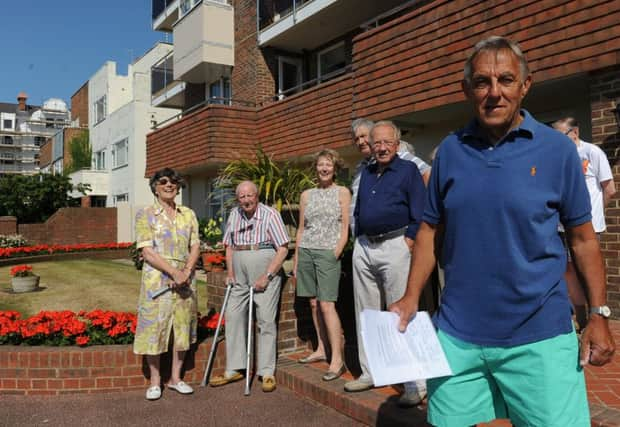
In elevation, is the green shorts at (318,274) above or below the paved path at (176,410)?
above

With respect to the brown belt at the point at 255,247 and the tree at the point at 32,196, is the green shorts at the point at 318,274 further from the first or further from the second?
the tree at the point at 32,196

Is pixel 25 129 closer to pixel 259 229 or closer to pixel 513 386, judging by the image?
pixel 259 229

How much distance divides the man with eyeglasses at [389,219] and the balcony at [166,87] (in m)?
18.1

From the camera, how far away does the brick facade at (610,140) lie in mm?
6027

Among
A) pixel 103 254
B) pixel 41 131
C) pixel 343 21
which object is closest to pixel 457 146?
pixel 343 21

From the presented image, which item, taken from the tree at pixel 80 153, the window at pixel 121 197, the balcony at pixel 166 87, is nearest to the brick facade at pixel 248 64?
the balcony at pixel 166 87

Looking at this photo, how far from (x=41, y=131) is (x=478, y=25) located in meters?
115

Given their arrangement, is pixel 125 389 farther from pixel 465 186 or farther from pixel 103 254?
pixel 103 254

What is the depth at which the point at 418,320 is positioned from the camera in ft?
6.90

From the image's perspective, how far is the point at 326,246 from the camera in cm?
447

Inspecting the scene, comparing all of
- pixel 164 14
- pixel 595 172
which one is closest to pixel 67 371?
pixel 595 172

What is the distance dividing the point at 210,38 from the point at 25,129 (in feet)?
347

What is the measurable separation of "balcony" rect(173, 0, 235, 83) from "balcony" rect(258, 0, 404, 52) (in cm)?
169

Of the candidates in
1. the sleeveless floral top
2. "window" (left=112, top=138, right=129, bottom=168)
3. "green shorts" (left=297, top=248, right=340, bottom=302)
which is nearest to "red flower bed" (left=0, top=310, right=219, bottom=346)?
"green shorts" (left=297, top=248, right=340, bottom=302)
